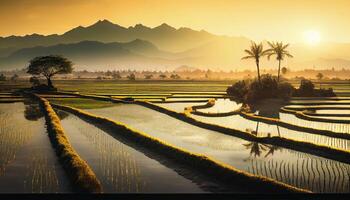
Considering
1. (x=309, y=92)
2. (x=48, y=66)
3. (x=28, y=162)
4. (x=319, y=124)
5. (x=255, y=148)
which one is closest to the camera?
(x=28, y=162)

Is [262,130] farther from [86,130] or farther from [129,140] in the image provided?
[86,130]

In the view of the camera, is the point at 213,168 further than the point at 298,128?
No

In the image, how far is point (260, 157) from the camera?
26359mm

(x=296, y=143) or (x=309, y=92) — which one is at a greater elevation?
(x=309, y=92)

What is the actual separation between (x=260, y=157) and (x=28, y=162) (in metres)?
14.1

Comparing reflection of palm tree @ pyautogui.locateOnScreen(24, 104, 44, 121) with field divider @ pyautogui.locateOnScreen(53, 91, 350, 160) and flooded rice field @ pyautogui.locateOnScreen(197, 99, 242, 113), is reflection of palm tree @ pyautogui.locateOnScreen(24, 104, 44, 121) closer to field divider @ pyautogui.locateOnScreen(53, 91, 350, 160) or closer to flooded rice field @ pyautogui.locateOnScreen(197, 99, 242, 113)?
field divider @ pyautogui.locateOnScreen(53, 91, 350, 160)

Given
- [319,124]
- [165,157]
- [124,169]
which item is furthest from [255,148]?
[319,124]

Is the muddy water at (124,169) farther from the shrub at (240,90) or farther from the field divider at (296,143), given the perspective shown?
the shrub at (240,90)

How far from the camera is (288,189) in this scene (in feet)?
59.6

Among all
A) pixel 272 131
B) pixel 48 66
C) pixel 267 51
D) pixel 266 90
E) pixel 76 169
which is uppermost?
pixel 267 51

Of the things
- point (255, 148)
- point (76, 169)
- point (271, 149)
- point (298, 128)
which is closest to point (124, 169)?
point (76, 169)

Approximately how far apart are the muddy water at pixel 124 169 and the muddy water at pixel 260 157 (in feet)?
13.4

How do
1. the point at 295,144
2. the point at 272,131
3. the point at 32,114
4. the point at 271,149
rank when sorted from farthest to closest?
the point at 32,114 → the point at 272,131 → the point at 295,144 → the point at 271,149

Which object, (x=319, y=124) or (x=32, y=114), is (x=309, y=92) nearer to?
(x=319, y=124)
